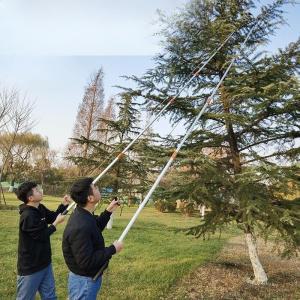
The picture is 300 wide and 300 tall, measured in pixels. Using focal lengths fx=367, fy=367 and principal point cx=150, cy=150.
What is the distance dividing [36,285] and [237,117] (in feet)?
17.4

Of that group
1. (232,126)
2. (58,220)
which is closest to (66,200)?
(58,220)

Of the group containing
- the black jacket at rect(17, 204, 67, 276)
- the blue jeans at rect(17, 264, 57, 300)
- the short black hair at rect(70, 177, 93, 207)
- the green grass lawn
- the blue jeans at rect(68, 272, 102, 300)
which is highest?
the short black hair at rect(70, 177, 93, 207)

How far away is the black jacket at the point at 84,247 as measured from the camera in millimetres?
3631

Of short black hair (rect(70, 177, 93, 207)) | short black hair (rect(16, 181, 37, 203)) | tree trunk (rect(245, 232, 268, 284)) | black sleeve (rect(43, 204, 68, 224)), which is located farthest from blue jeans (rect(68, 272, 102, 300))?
tree trunk (rect(245, 232, 268, 284))

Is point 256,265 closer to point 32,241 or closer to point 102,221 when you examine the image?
point 102,221

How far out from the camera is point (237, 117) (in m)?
8.09

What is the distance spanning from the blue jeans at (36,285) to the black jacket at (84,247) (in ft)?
4.43

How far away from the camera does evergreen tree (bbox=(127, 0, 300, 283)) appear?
7.41 m

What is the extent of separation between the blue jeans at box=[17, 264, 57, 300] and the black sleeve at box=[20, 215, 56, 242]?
50cm

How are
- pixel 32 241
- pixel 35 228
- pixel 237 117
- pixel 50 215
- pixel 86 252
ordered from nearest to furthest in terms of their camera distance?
pixel 86 252 → pixel 35 228 → pixel 32 241 → pixel 50 215 → pixel 237 117

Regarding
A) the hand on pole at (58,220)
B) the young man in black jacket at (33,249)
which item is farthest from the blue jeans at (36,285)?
the hand on pole at (58,220)

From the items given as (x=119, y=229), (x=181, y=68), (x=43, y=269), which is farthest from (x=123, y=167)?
(x=43, y=269)

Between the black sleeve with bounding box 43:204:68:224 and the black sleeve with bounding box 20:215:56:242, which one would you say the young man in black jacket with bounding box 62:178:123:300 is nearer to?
the black sleeve with bounding box 20:215:56:242

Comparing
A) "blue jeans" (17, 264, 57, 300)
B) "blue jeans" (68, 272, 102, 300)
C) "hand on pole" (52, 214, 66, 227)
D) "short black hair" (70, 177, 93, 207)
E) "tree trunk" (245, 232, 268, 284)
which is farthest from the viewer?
Answer: "tree trunk" (245, 232, 268, 284)
